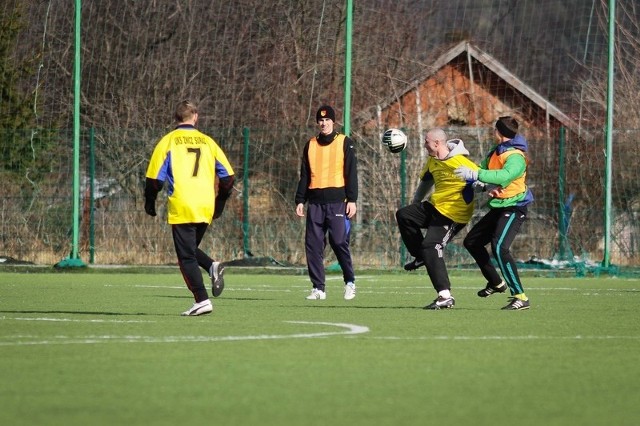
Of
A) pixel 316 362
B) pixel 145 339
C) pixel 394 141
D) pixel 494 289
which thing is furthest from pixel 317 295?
pixel 316 362

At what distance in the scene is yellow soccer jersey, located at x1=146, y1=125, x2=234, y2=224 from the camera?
38.5 ft

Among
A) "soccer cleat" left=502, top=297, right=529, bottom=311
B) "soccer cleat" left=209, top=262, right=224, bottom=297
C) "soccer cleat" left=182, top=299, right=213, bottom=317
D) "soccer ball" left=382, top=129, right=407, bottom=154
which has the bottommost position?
"soccer cleat" left=502, top=297, right=529, bottom=311

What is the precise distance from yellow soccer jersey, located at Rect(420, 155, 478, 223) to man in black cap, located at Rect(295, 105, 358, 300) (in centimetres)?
177

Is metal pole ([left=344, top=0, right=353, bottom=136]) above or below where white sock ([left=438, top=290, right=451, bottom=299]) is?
above

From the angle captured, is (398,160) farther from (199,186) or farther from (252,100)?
(199,186)

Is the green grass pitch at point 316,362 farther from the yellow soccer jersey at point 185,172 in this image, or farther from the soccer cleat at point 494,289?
the yellow soccer jersey at point 185,172

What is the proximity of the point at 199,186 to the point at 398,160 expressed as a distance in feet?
35.3

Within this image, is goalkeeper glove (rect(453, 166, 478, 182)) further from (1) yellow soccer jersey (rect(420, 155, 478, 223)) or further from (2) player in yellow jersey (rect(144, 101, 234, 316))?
(2) player in yellow jersey (rect(144, 101, 234, 316))

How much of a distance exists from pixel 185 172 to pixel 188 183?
9 cm

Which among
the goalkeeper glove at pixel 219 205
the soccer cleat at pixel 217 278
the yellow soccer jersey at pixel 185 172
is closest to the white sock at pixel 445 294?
the soccer cleat at pixel 217 278

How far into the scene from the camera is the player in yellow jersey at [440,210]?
13109 millimetres

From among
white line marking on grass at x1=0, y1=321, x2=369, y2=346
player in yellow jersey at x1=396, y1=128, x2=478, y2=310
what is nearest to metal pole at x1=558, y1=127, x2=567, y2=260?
player in yellow jersey at x1=396, y1=128, x2=478, y2=310

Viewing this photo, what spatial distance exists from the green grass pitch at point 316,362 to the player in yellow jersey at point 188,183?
0.46 meters

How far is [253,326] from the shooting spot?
35.8ft
